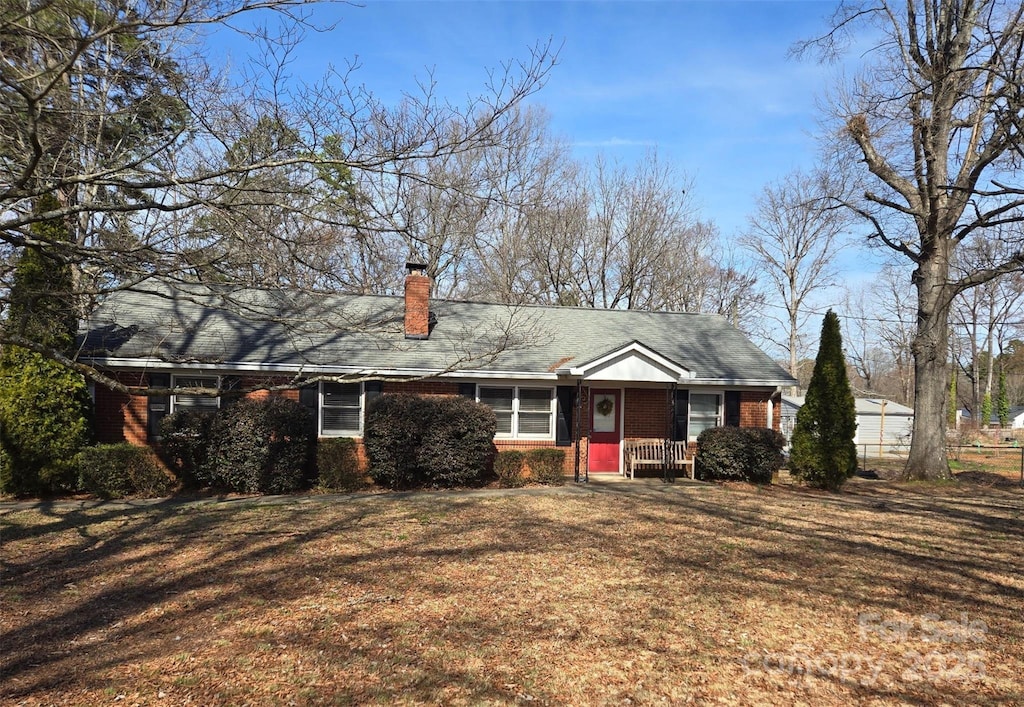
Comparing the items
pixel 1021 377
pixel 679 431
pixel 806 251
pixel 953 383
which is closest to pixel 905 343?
pixel 953 383

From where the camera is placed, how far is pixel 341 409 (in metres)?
14.2

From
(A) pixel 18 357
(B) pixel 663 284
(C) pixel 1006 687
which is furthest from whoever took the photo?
(B) pixel 663 284

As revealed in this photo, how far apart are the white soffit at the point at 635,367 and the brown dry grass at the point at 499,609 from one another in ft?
14.0

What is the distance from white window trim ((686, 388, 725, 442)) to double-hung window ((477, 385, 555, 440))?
347 centimetres

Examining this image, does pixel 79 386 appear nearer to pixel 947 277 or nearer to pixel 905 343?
pixel 947 277

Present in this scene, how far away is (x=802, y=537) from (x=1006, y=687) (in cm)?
→ 466

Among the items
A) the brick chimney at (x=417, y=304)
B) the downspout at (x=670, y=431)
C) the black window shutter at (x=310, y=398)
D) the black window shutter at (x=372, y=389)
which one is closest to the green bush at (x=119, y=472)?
the black window shutter at (x=310, y=398)

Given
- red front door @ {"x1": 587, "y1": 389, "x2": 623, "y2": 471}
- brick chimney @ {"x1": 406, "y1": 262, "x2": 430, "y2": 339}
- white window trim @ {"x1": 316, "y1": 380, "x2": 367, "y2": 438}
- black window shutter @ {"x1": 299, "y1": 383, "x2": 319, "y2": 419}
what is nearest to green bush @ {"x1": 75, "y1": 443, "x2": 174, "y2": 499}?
black window shutter @ {"x1": 299, "y1": 383, "x2": 319, "y2": 419}

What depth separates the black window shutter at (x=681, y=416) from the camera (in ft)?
51.7

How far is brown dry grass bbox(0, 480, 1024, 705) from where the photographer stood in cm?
458

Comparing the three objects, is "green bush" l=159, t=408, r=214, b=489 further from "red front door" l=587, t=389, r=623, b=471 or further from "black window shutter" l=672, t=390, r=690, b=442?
"black window shutter" l=672, t=390, r=690, b=442

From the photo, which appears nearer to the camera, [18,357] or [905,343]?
[18,357]

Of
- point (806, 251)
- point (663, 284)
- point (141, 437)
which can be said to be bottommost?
point (141, 437)

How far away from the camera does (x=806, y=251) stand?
3844cm
